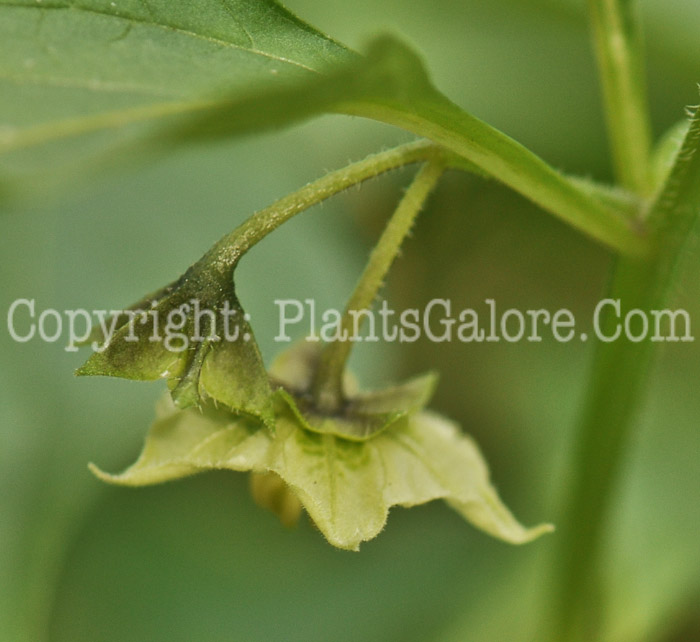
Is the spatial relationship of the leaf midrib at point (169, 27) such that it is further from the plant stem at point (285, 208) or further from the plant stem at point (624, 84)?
the plant stem at point (624, 84)

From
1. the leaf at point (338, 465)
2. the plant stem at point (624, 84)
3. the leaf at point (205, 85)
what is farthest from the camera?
the plant stem at point (624, 84)

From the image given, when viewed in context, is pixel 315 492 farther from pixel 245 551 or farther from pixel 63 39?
pixel 245 551

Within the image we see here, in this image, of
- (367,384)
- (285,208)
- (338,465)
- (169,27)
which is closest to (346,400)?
(338,465)

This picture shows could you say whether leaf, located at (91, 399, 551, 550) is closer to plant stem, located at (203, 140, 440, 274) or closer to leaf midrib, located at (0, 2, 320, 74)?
plant stem, located at (203, 140, 440, 274)

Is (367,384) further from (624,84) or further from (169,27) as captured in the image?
(169,27)

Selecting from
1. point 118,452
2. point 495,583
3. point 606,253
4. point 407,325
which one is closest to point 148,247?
point 118,452

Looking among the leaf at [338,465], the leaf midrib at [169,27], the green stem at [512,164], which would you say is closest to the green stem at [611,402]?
the green stem at [512,164]
